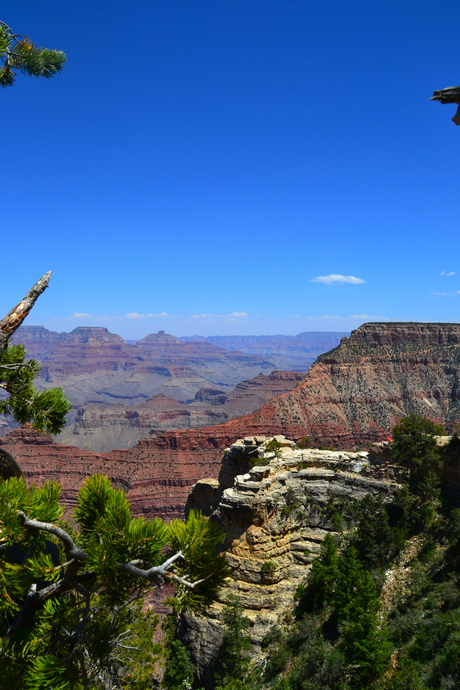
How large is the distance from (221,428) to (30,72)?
125 metres

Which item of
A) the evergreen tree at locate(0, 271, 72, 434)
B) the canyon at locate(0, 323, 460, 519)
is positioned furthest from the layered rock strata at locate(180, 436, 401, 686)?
the canyon at locate(0, 323, 460, 519)

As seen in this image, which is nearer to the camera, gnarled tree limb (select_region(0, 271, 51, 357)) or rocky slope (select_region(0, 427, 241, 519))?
gnarled tree limb (select_region(0, 271, 51, 357))

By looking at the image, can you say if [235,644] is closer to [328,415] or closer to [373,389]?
→ [328,415]

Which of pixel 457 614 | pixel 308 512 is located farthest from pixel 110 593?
pixel 308 512

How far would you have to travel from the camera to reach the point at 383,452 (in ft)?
113

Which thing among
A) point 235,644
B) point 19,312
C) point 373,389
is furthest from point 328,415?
point 19,312

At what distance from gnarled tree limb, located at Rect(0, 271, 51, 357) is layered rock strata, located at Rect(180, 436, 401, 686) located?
88.2 feet

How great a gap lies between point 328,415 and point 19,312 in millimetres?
124077

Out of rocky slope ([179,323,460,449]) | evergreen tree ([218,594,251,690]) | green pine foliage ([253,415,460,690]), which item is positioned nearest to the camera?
green pine foliage ([253,415,460,690])

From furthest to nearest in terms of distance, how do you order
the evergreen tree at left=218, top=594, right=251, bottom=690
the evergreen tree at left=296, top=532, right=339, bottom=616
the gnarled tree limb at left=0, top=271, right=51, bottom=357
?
the evergreen tree at left=296, top=532, right=339, bottom=616
the evergreen tree at left=218, top=594, right=251, bottom=690
the gnarled tree limb at left=0, top=271, right=51, bottom=357

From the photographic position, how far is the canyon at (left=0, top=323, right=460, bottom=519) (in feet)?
375

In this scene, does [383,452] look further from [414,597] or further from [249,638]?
[249,638]

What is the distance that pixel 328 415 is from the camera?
124188 mm

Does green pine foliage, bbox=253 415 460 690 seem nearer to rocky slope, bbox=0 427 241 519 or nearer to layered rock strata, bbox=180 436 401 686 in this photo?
layered rock strata, bbox=180 436 401 686
